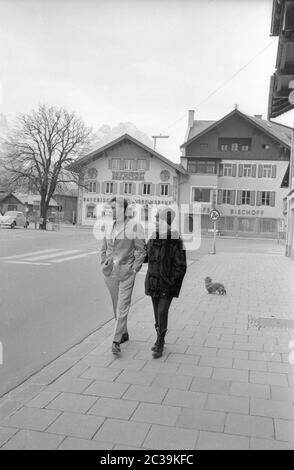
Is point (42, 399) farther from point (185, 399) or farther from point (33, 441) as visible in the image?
point (185, 399)

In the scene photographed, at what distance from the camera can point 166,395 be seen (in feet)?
12.5

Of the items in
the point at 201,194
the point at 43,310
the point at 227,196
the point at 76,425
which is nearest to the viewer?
the point at 76,425

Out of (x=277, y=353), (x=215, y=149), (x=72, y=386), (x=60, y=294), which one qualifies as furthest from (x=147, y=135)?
(x=215, y=149)

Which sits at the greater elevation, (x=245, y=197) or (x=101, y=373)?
(x=245, y=197)

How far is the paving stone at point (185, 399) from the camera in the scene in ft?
11.9

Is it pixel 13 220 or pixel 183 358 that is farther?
pixel 13 220

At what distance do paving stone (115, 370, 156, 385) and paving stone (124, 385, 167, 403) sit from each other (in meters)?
0.13

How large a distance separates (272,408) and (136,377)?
1.18m

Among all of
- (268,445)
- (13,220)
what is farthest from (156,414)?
(13,220)

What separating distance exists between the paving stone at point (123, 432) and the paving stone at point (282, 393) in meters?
1.20

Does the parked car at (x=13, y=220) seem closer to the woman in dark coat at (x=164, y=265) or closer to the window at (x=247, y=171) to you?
the window at (x=247, y=171)

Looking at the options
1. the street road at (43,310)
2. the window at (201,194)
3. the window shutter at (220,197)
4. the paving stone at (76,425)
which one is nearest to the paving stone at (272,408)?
the paving stone at (76,425)

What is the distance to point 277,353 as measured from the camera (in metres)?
5.23

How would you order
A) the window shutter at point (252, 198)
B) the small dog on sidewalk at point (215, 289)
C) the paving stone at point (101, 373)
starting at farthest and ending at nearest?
the window shutter at point (252, 198) < the small dog on sidewalk at point (215, 289) < the paving stone at point (101, 373)
